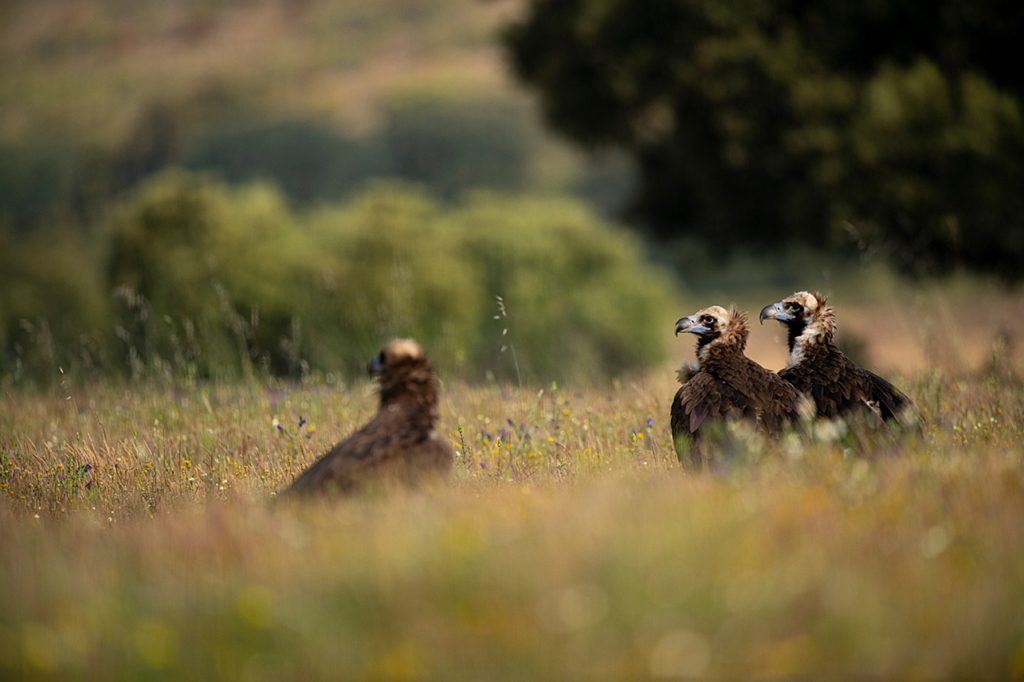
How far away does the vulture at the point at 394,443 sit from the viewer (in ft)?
19.5

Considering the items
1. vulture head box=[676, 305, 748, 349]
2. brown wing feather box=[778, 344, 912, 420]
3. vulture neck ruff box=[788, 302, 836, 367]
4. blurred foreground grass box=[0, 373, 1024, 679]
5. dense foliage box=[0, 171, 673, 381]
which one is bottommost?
blurred foreground grass box=[0, 373, 1024, 679]

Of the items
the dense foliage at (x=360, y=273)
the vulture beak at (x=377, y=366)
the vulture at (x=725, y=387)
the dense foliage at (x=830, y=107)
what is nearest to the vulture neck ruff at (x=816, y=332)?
the vulture at (x=725, y=387)

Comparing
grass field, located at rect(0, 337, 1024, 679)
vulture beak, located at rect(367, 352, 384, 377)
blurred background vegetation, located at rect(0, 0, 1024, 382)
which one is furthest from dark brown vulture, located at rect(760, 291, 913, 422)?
blurred background vegetation, located at rect(0, 0, 1024, 382)

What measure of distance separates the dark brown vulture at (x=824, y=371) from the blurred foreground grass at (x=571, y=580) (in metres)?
0.75

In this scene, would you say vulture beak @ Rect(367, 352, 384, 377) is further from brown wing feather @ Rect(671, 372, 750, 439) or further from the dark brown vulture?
the dark brown vulture

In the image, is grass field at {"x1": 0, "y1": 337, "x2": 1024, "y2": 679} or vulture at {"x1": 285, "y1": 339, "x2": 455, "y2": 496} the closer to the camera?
grass field at {"x1": 0, "y1": 337, "x2": 1024, "y2": 679}

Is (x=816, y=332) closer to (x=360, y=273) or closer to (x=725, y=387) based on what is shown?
(x=725, y=387)

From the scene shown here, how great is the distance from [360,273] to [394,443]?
23.6 meters

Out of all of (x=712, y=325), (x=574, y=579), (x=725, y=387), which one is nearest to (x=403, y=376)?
(x=725, y=387)

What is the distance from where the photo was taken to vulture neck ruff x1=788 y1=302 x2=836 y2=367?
25.6 ft

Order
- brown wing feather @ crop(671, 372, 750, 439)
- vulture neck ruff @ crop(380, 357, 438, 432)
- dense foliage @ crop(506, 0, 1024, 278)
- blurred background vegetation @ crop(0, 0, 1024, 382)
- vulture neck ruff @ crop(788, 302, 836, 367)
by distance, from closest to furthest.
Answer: vulture neck ruff @ crop(380, 357, 438, 432)
brown wing feather @ crop(671, 372, 750, 439)
vulture neck ruff @ crop(788, 302, 836, 367)
blurred background vegetation @ crop(0, 0, 1024, 382)
dense foliage @ crop(506, 0, 1024, 278)

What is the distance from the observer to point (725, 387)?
280 inches

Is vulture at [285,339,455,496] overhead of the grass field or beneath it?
overhead

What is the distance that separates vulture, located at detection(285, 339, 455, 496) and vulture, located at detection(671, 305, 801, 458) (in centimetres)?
163
